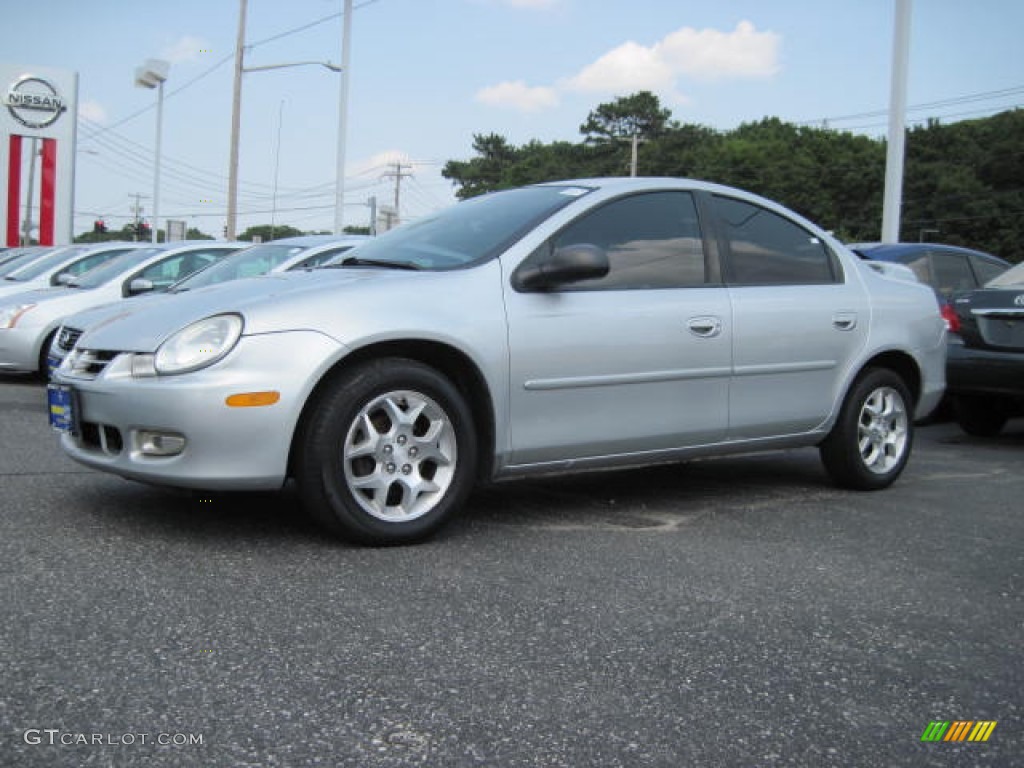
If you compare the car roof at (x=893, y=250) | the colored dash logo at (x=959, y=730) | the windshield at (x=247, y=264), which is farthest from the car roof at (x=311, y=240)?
the colored dash logo at (x=959, y=730)

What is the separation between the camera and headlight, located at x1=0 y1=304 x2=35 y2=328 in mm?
9562

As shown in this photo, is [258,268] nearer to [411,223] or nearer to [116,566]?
[411,223]

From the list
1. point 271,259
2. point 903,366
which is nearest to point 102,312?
point 271,259

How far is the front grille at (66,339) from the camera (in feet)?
24.8

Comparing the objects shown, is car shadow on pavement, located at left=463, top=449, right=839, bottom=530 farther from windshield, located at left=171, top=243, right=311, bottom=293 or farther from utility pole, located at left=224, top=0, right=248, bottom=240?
utility pole, located at left=224, top=0, right=248, bottom=240

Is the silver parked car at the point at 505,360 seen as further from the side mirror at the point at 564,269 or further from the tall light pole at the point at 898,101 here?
the tall light pole at the point at 898,101

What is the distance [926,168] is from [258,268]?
64640 millimetres

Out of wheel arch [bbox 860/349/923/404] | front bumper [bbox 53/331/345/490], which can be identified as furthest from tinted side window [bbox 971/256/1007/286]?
front bumper [bbox 53/331/345/490]

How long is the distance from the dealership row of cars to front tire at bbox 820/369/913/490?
0.04 feet

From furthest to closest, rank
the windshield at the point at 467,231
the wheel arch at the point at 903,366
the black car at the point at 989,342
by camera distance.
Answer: the black car at the point at 989,342
the wheel arch at the point at 903,366
the windshield at the point at 467,231

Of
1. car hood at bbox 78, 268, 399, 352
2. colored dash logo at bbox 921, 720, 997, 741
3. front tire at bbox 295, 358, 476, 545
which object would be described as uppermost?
car hood at bbox 78, 268, 399, 352

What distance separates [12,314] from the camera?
9.59 m

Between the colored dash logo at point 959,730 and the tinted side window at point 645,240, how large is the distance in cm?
235

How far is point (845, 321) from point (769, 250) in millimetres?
548
